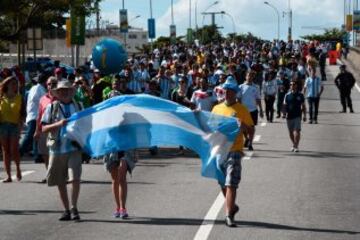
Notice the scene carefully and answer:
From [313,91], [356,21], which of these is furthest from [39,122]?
[356,21]

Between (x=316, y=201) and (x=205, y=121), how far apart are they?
8.48ft

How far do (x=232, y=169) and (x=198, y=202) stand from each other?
2214 millimetres

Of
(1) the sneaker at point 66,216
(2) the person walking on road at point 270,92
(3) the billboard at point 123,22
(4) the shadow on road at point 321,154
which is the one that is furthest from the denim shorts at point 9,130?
(3) the billboard at point 123,22

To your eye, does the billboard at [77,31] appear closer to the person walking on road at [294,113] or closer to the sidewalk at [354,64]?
the person walking on road at [294,113]

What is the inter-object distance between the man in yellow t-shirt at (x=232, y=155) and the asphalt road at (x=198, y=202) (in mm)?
276

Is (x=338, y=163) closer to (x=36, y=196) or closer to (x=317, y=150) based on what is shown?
(x=317, y=150)

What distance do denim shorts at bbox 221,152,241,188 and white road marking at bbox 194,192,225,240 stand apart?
573mm

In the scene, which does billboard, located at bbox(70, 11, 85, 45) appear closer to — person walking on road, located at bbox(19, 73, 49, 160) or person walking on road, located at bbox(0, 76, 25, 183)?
person walking on road, located at bbox(19, 73, 49, 160)

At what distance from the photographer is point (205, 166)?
40.2 feet

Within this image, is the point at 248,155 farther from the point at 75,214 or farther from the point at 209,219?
the point at 75,214

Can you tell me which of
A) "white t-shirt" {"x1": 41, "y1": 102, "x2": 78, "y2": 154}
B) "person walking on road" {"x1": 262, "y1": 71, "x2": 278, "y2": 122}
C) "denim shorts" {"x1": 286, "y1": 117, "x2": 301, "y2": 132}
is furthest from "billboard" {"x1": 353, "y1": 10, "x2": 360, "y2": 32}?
"white t-shirt" {"x1": 41, "y1": 102, "x2": 78, "y2": 154}

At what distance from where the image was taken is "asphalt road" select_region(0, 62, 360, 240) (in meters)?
11.6

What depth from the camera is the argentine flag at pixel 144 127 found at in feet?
40.7

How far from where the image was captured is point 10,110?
16438 millimetres
